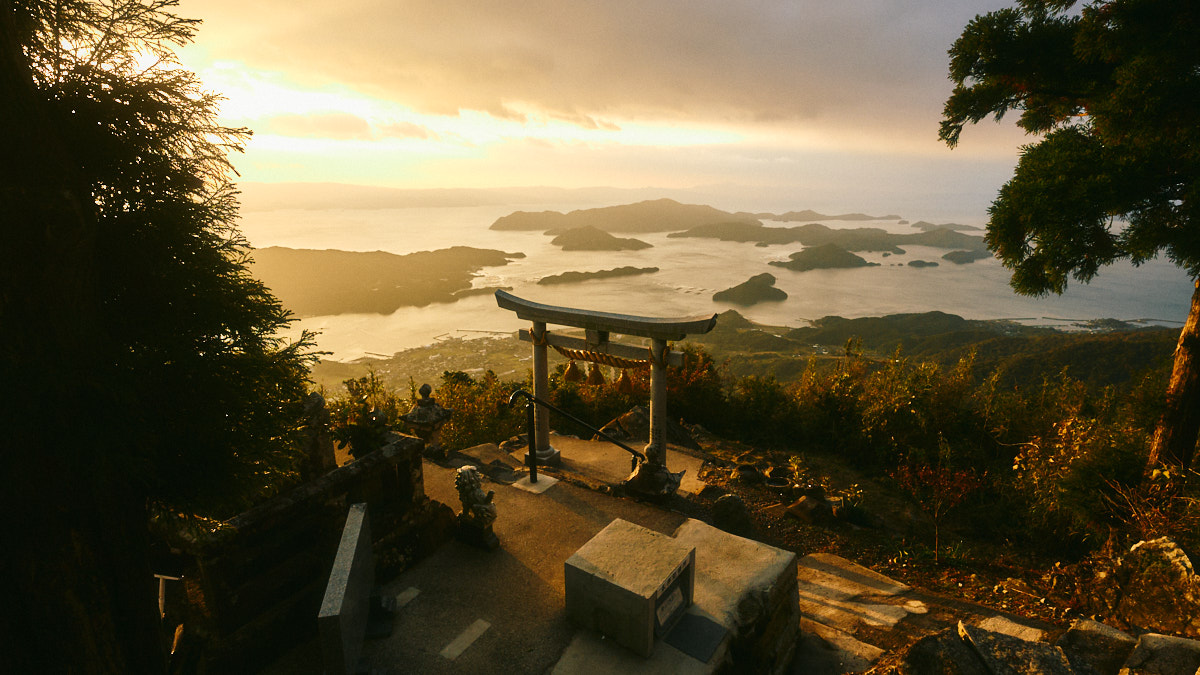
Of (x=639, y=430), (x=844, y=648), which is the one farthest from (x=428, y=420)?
(x=844, y=648)

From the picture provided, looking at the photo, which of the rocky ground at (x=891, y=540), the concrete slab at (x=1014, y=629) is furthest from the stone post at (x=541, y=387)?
the concrete slab at (x=1014, y=629)

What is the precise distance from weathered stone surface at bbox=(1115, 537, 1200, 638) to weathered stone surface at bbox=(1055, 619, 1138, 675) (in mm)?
1092

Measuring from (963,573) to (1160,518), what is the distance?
210 cm

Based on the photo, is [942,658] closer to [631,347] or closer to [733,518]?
[733,518]

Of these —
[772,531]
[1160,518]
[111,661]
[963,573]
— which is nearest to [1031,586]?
[963,573]

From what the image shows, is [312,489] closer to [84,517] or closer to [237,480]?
[237,480]

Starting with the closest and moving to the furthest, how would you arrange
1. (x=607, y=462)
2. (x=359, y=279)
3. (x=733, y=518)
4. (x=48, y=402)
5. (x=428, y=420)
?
(x=48, y=402), (x=733, y=518), (x=428, y=420), (x=607, y=462), (x=359, y=279)

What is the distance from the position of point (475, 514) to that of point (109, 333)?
381 cm

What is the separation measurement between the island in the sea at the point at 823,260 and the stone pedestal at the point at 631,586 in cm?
15862

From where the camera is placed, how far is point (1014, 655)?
3.39m

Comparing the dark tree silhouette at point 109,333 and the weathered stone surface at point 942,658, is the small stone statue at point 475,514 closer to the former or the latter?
the dark tree silhouette at point 109,333

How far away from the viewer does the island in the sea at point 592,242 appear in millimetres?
158875

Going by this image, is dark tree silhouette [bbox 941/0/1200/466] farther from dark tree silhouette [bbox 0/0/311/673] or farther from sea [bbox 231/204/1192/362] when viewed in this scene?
sea [bbox 231/204/1192/362]

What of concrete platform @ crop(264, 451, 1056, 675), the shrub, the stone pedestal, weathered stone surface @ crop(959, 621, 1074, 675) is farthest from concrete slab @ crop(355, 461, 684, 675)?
the shrub
